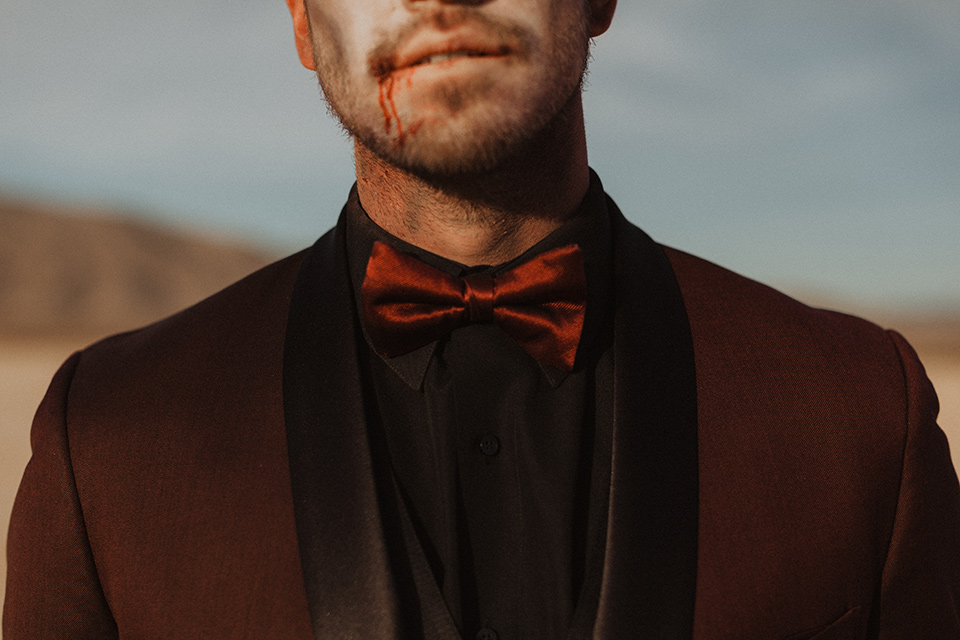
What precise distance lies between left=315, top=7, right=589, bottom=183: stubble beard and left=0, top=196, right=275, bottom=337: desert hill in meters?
63.3

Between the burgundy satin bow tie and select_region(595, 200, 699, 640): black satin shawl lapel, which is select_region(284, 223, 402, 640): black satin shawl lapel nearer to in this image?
the burgundy satin bow tie

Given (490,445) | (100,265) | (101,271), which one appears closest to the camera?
(490,445)

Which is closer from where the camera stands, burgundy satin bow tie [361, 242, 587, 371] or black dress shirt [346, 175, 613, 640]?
black dress shirt [346, 175, 613, 640]

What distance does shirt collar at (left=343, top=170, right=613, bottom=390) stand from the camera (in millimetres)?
1862

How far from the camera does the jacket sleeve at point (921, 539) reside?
188 centimetres

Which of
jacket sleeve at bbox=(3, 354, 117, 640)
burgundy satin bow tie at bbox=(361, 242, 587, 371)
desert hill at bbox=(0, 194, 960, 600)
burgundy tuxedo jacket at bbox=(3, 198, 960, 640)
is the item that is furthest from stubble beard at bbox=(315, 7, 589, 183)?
desert hill at bbox=(0, 194, 960, 600)

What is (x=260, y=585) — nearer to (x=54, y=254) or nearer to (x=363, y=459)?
(x=363, y=459)

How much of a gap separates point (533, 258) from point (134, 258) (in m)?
81.4

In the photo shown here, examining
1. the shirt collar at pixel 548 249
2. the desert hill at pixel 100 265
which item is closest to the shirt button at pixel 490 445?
the shirt collar at pixel 548 249

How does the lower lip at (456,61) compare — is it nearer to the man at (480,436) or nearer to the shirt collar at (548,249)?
the man at (480,436)

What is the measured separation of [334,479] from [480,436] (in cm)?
32

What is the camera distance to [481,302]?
1.81m

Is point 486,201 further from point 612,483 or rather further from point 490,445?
point 612,483

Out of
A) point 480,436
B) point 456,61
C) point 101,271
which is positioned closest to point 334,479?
point 480,436
